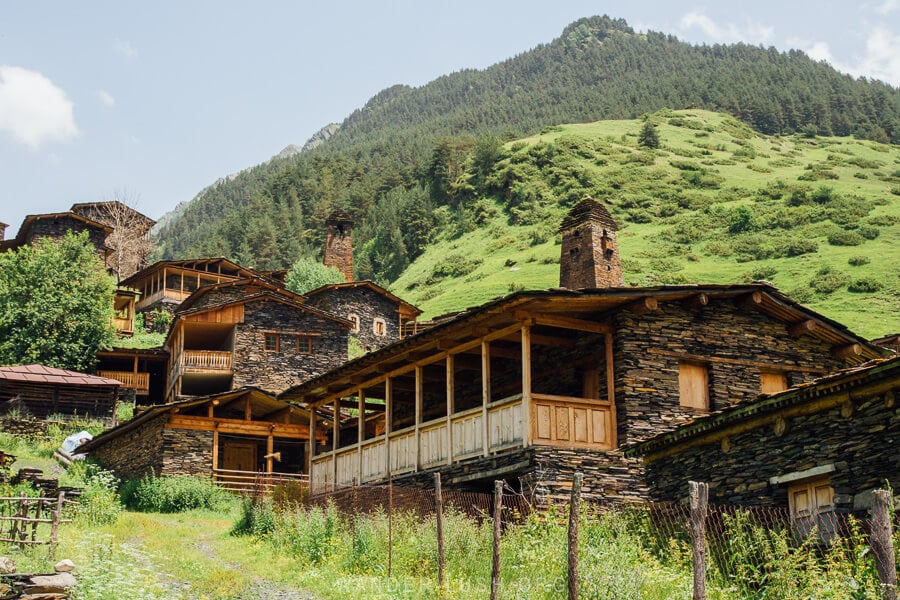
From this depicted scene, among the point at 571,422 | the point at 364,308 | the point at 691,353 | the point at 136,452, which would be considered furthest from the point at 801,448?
the point at 364,308

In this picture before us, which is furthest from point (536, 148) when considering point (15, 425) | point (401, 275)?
point (15, 425)

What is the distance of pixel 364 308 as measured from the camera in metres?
53.2

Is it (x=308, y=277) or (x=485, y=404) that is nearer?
(x=485, y=404)

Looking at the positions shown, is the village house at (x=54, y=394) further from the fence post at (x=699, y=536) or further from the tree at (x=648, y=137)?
the tree at (x=648, y=137)

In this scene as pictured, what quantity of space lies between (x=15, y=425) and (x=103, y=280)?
13.1 metres

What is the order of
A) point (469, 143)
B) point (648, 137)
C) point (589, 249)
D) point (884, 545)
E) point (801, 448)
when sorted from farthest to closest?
point (469, 143)
point (648, 137)
point (589, 249)
point (801, 448)
point (884, 545)

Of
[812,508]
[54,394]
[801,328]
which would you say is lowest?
[812,508]

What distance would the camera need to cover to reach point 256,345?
138ft

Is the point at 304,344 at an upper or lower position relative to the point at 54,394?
upper

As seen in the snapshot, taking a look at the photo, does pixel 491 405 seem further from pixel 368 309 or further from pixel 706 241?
pixel 706 241

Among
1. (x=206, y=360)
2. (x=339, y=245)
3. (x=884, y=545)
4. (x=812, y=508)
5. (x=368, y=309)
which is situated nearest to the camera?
(x=884, y=545)

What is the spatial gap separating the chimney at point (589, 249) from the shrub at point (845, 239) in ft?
119

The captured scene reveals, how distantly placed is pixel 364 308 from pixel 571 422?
117 ft

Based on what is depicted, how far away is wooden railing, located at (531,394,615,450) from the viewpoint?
1814 cm
